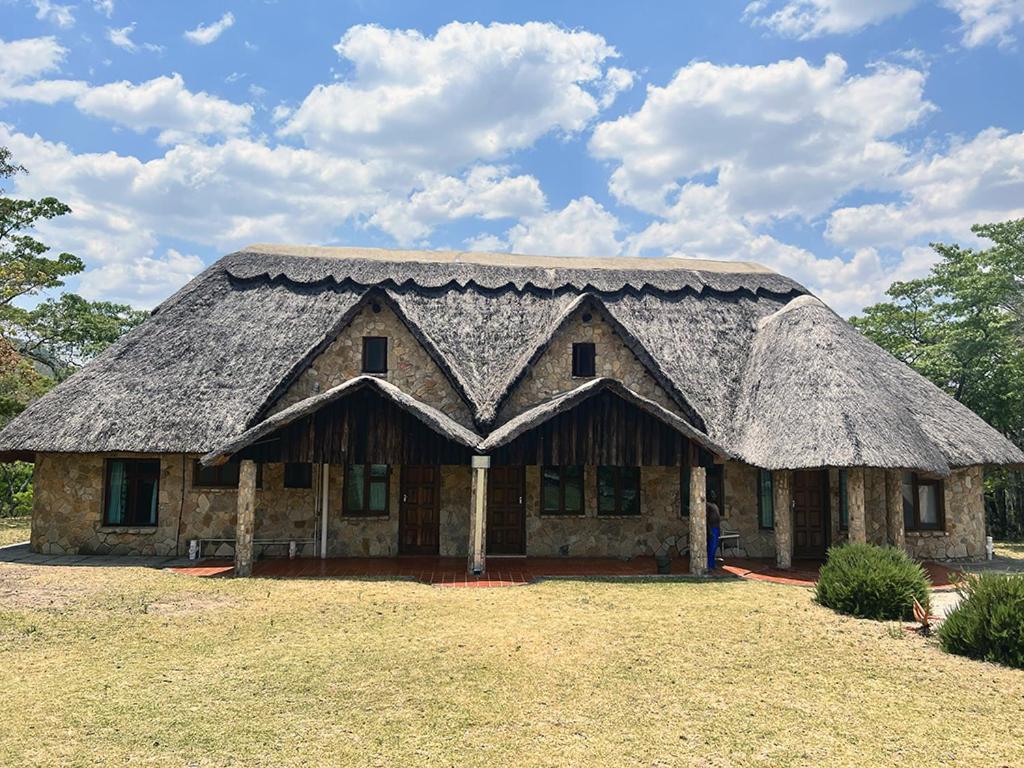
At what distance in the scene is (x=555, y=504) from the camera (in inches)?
649

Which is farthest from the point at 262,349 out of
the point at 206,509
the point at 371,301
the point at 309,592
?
the point at 309,592

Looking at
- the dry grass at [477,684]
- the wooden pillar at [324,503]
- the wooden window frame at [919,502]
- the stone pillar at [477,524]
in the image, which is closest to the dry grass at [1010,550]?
the wooden window frame at [919,502]

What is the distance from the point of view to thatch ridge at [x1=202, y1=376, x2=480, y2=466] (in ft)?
44.1

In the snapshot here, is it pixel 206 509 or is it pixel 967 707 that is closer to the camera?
pixel 967 707

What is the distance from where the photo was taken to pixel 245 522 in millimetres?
13891

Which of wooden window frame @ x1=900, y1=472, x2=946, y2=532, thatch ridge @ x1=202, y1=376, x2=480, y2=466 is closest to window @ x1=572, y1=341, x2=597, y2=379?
thatch ridge @ x1=202, y1=376, x2=480, y2=466

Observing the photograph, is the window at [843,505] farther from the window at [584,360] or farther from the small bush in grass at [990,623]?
the small bush in grass at [990,623]

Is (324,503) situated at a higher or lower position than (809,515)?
higher

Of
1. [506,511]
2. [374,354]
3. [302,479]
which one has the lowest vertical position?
[506,511]

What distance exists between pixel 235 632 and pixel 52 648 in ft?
7.13

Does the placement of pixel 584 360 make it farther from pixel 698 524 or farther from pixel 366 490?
pixel 366 490

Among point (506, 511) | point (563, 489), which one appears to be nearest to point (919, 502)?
point (563, 489)

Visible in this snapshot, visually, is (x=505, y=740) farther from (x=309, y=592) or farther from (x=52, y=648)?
(x=309, y=592)

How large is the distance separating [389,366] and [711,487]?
28.7 ft
